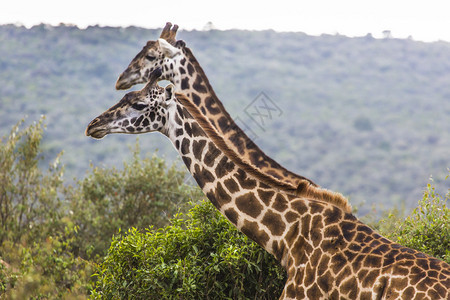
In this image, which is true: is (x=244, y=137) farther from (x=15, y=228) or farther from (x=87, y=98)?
(x=87, y=98)

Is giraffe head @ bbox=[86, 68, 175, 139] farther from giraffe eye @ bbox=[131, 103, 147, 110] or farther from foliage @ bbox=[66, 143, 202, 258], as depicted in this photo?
foliage @ bbox=[66, 143, 202, 258]

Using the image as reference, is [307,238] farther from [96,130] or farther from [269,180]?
[96,130]

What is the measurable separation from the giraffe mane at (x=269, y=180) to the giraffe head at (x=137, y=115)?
1.51ft

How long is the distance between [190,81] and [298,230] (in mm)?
4597

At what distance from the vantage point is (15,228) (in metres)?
12.9

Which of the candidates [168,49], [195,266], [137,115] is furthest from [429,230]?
[168,49]

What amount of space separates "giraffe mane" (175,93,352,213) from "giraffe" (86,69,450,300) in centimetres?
2

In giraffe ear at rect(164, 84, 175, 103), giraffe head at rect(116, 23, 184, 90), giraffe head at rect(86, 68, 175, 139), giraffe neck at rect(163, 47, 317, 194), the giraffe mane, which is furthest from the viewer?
giraffe head at rect(116, 23, 184, 90)

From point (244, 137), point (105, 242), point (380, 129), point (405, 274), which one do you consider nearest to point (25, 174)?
point (105, 242)

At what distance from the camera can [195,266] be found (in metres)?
6.38

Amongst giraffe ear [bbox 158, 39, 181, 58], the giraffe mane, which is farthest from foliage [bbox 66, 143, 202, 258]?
the giraffe mane

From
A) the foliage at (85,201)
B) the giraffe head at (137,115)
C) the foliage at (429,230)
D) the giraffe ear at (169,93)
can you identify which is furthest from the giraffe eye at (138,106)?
the foliage at (85,201)

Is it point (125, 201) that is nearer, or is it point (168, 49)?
point (168, 49)

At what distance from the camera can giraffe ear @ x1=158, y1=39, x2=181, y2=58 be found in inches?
388
